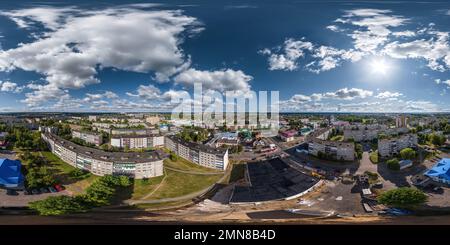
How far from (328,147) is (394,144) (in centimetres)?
108

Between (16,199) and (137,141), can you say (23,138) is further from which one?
(137,141)

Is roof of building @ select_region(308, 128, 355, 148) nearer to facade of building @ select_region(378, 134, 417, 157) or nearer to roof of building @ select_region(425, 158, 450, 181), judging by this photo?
facade of building @ select_region(378, 134, 417, 157)

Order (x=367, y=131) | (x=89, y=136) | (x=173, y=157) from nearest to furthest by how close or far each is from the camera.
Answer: (x=173, y=157)
(x=89, y=136)
(x=367, y=131)

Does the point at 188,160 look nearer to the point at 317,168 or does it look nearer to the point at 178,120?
the point at 178,120

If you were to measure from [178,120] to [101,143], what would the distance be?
1239 millimetres

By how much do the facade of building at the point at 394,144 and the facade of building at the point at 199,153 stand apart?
2.43 metres

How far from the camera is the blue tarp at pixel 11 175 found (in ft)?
10.8

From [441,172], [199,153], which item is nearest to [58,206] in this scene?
[199,153]

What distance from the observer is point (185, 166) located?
331 centimetres

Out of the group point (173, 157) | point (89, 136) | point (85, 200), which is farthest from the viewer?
point (89, 136)
